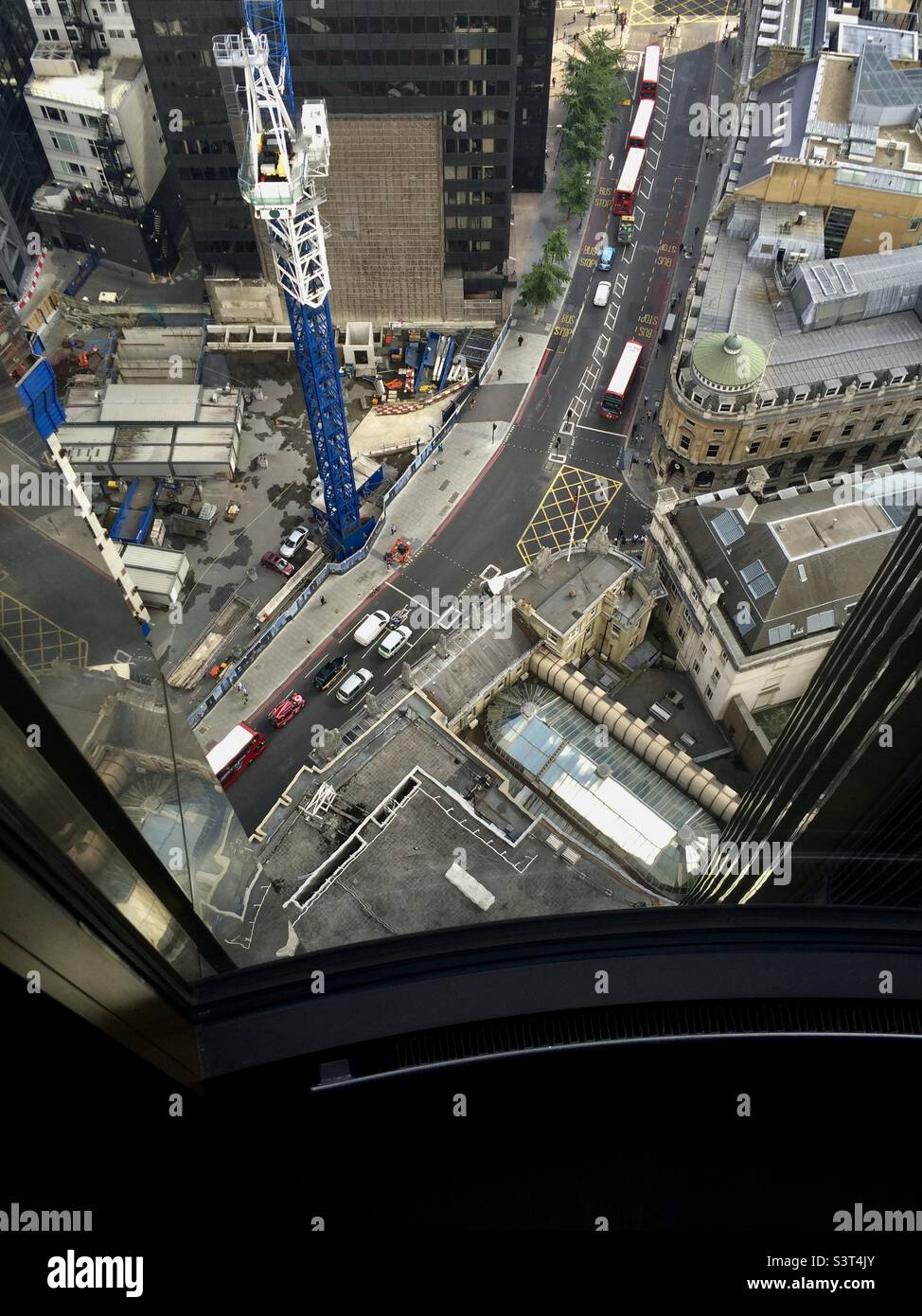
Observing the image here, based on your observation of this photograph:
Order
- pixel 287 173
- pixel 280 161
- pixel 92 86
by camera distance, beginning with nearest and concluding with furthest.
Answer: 1. pixel 280 161
2. pixel 287 173
3. pixel 92 86

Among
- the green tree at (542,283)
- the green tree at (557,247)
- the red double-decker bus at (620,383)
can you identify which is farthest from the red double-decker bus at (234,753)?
the green tree at (557,247)

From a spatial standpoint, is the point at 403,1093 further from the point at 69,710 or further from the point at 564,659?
the point at 564,659

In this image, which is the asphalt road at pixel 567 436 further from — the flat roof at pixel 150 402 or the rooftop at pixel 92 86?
the rooftop at pixel 92 86

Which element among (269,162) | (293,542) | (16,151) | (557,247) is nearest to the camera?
(269,162)

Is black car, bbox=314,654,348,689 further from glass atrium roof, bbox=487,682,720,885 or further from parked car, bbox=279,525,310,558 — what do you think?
glass atrium roof, bbox=487,682,720,885

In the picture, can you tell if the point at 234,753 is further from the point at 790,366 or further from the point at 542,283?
the point at 542,283

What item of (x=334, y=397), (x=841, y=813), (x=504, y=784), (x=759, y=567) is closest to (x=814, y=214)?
(x=759, y=567)

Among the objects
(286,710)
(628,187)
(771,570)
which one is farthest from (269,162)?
(628,187)

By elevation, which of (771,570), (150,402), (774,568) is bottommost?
(771,570)
